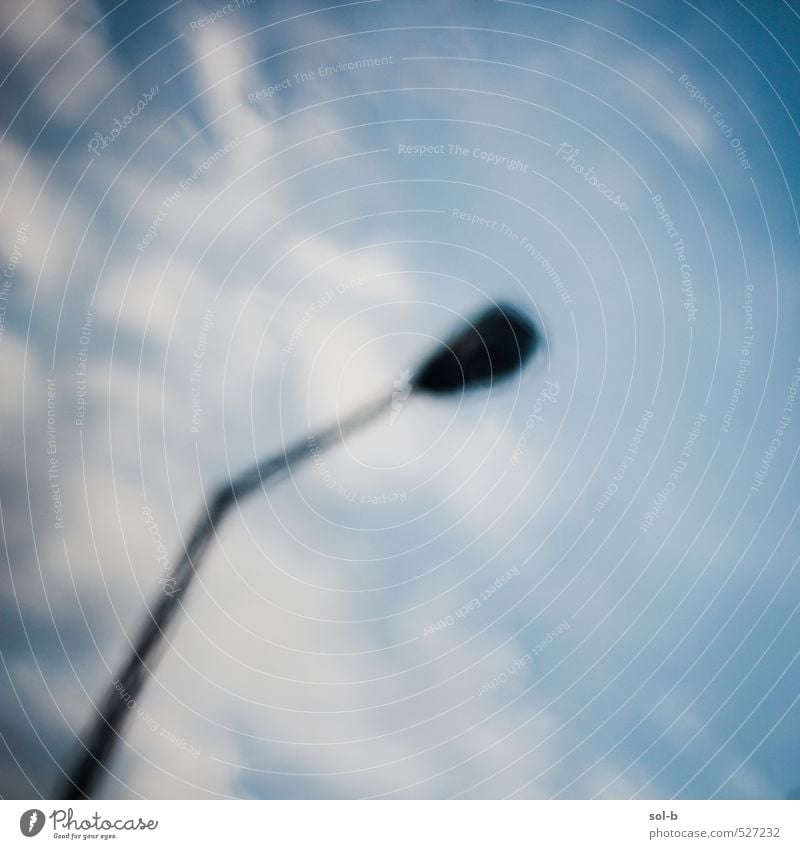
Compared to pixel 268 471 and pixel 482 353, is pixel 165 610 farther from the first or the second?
pixel 482 353

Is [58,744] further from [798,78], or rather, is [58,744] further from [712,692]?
[798,78]

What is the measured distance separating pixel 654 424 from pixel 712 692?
824mm

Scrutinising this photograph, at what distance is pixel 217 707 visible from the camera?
1710mm

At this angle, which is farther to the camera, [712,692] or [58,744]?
[712,692]

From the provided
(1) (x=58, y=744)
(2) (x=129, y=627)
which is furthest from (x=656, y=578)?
(1) (x=58, y=744)

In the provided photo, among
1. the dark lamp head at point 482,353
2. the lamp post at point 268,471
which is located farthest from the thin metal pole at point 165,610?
the dark lamp head at point 482,353
